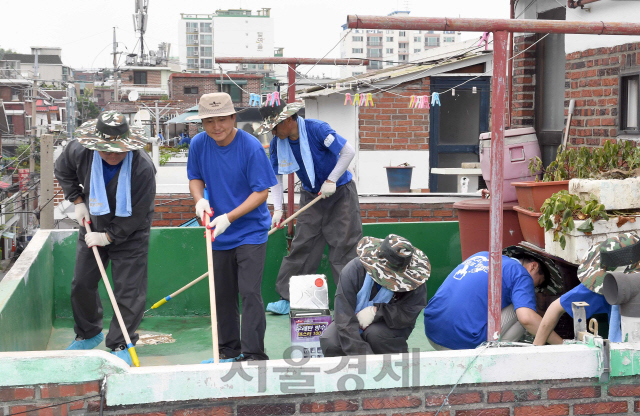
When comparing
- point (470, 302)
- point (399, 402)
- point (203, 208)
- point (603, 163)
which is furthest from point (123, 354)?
point (603, 163)

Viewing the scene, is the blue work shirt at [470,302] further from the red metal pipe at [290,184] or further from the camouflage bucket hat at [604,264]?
the red metal pipe at [290,184]

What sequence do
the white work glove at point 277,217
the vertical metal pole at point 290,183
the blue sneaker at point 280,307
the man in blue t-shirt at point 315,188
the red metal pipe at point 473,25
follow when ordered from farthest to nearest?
the vertical metal pole at point 290,183 < the blue sneaker at point 280,307 < the white work glove at point 277,217 < the man in blue t-shirt at point 315,188 < the red metal pipe at point 473,25

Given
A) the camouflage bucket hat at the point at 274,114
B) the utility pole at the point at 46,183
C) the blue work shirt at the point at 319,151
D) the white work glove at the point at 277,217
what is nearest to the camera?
the camouflage bucket hat at the point at 274,114

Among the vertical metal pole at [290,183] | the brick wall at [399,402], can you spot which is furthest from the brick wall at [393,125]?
the brick wall at [399,402]

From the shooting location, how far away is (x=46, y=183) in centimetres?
797

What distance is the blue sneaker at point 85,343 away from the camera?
5.03 meters

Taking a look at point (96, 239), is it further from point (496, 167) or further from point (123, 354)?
point (496, 167)

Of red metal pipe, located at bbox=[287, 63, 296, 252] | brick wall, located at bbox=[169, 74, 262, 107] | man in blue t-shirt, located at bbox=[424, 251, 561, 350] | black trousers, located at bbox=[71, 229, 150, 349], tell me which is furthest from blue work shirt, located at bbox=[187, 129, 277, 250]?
Result: brick wall, located at bbox=[169, 74, 262, 107]

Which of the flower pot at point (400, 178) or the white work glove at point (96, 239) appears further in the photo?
the flower pot at point (400, 178)

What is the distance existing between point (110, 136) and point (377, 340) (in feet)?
7.31

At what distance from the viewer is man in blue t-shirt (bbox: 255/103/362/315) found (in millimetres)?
5531

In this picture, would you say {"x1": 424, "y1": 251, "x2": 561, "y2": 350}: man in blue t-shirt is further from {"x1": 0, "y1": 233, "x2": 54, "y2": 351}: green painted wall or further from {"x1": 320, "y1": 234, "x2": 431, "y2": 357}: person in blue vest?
{"x1": 0, "y1": 233, "x2": 54, "y2": 351}: green painted wall

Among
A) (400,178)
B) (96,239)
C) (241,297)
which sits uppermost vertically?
(400,178)

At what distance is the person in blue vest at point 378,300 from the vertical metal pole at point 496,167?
615 millimetres
